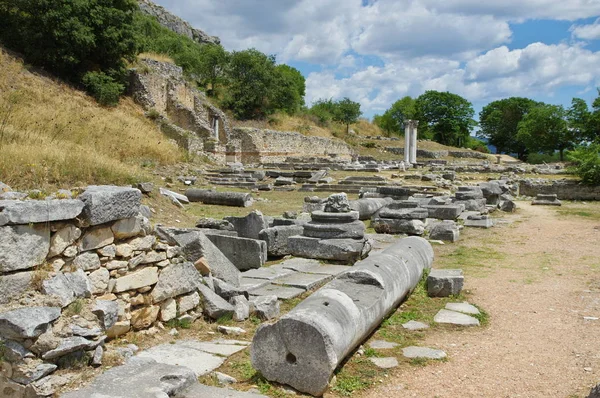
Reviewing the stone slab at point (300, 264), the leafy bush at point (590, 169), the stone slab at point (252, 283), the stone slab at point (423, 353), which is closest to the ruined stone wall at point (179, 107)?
the leafy bush at point (590, 169)

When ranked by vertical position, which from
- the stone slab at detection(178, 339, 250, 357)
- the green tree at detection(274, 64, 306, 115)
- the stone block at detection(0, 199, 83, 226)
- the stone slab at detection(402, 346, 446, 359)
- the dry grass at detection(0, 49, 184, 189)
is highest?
the green tree at detection(274, 64, 306, 115)

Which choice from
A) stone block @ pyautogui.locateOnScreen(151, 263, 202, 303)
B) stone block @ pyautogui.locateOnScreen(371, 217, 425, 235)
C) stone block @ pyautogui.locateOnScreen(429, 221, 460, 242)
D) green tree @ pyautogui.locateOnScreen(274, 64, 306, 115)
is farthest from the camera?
green tree @ pyautogui.locateOnScreen(274, 64, 306, 115)

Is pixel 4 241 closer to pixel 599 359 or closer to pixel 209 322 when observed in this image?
pixel 209 322

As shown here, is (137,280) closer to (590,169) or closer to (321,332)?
(321,332)

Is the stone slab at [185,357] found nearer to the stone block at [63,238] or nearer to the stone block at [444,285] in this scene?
the stone block at [63,238]

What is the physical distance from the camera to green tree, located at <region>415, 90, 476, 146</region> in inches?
2977

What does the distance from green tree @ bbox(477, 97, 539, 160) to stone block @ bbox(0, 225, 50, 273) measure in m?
74.5

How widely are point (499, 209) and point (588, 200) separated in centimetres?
582

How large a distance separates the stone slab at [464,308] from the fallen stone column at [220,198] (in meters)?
10.8

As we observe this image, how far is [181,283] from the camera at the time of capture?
5883mm

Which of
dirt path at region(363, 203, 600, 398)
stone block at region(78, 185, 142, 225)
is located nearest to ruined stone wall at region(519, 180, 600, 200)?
dirt path at region(363, 203, 600, 398)

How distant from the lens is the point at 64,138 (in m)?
13.1

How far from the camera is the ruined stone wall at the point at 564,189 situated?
22453 millimetres

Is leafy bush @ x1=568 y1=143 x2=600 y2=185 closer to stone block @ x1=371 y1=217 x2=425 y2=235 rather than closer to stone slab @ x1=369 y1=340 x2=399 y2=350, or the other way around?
stone block @ x1=371 y1=217 x2=425 y2=235
